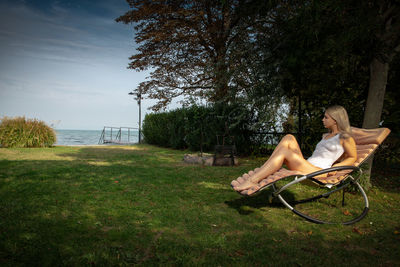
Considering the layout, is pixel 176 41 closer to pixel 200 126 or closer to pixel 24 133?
pixel 200 126

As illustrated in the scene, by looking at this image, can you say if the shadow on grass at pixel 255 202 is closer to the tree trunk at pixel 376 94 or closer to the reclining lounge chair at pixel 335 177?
the reclining lounge chair at pixel 335 177

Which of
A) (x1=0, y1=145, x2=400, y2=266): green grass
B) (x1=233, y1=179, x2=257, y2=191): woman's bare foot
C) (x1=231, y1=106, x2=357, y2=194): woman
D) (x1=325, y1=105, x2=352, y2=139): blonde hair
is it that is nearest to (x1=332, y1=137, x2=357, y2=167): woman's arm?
(x1=231, y1=106, x2=357, y2=194): woman

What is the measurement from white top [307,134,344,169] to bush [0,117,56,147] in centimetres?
1326

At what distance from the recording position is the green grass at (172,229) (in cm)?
208

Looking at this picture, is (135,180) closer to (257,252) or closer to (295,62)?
(257,252)

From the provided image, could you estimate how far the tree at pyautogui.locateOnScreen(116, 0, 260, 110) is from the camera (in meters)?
12.5

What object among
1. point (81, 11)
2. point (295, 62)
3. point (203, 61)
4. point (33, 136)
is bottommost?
point (33, 136)

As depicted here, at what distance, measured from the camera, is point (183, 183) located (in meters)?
4.98

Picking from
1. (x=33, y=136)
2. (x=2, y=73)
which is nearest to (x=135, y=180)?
(x=2, y=73)

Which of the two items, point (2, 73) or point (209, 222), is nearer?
point (209, 222)

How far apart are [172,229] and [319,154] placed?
7.79ft

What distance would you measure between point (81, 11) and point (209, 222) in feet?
40.7

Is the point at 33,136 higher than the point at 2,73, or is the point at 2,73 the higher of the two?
the point at 2,73

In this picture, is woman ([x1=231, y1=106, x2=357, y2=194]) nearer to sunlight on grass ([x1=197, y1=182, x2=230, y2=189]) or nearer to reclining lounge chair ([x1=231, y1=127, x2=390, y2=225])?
reclining lounge chair ([x1=231, y1=127, x2=390, y2=225])
